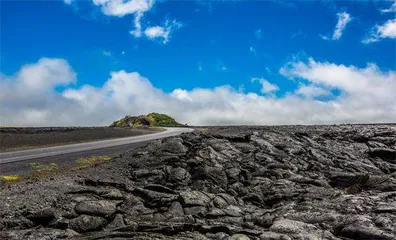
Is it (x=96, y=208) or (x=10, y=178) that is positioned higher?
(x=10, y=178)

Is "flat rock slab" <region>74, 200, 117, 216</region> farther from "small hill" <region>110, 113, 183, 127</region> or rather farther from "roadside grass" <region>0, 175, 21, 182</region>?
"small hill" <region>110, 113, 183, 127</region>

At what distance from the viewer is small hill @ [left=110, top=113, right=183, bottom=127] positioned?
110500 mm

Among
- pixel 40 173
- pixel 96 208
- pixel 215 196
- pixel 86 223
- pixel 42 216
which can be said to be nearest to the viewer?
pixel 86 223

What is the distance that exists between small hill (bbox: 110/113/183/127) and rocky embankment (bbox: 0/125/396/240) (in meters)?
A: 81.6

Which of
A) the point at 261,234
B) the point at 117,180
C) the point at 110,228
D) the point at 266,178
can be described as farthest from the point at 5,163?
the point at 261,234

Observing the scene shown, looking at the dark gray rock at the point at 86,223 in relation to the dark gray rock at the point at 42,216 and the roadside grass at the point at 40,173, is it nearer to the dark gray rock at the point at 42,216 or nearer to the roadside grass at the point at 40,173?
the dark gray rock at the point at 42,216

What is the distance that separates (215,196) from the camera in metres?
19.3

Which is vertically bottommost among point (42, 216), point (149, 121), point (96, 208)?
point (42, 216)

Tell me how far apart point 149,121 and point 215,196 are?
93850 mm

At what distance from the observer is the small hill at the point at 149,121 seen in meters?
110

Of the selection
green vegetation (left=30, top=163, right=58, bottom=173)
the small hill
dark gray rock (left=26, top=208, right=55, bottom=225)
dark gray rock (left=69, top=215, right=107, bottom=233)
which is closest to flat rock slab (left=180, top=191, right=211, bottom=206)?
dark gray rock (left=69, top=215, right=107, bottom=233)

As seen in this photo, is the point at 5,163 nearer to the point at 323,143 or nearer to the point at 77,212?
the point at 77,212

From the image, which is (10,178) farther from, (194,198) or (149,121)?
(149,121)

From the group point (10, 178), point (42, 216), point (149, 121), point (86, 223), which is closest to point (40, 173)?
point (10, 178)
